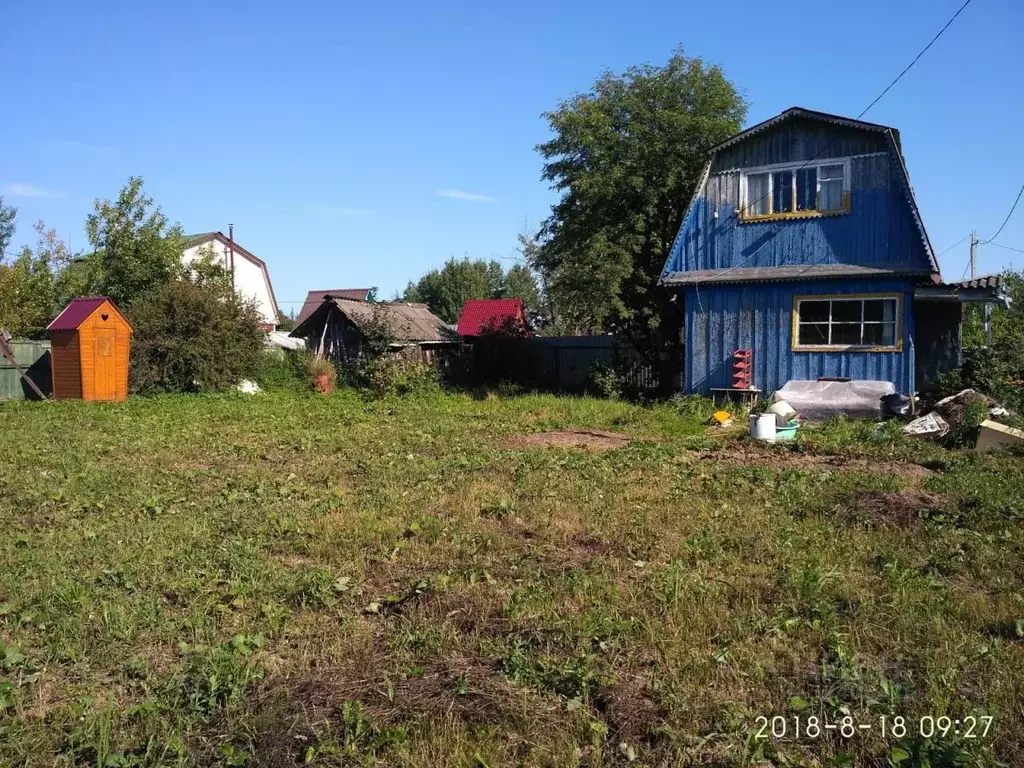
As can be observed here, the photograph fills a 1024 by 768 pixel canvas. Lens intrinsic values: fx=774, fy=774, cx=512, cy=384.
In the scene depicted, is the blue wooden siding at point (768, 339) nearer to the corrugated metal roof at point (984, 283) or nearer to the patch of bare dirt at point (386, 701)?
the corrugated metal roof at point (984, 283)

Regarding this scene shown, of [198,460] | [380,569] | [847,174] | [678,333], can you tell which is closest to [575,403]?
[678,333]

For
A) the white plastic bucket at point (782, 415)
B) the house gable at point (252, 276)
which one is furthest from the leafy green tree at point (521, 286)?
the white plastic bucket at point (782, 415)

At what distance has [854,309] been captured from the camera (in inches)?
613

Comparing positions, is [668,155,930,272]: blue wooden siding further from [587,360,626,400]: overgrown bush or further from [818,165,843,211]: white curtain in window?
[587,360,626,400]: overgrown bush

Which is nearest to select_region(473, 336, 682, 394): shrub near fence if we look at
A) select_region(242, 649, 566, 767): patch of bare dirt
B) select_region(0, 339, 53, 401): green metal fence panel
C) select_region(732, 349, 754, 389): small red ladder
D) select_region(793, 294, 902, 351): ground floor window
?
select_region(732, 349, 754, 389): small red ladder

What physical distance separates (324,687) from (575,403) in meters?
13.3

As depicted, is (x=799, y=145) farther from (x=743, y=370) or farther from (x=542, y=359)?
(x=542, y=359)

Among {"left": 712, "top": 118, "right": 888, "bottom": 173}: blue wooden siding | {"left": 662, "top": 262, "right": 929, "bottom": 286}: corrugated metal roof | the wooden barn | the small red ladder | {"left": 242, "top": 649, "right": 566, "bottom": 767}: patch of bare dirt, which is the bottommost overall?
{"left": 242, "top": 649, "right": 566, "bottom": 767}: patch of bare dirt

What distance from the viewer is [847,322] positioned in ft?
51.2

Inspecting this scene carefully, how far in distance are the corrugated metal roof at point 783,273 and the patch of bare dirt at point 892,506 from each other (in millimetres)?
8160

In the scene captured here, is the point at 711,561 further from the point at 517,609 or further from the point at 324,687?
the point at 324,687

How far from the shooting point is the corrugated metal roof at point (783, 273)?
14.8m

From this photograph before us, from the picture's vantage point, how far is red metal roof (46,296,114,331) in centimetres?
1911

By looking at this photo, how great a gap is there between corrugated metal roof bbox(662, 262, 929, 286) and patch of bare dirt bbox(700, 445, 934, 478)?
Result: 580cm
